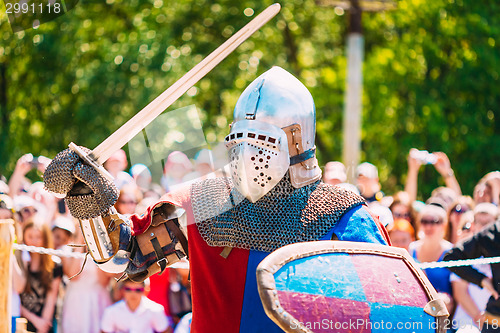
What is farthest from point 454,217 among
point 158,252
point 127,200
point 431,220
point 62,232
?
point 158,252

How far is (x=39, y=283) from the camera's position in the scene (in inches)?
211

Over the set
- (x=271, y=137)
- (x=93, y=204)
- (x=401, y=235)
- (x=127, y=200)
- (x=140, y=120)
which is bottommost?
(x=401, y=235)

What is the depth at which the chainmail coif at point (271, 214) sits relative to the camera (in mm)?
2889

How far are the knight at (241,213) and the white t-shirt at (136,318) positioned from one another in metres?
1.92

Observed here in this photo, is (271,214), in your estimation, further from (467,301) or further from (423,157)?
(423,157)

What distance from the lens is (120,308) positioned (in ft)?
16.4

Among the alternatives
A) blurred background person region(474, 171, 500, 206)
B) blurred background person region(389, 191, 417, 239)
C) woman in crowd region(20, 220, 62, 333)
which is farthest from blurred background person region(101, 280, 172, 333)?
blurred background person region(474, 171, 500, 206)

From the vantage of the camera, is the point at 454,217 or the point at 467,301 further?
the point at 454,217

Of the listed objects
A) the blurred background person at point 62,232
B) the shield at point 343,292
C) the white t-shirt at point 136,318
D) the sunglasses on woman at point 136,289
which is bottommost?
the white t-shirt at point 136,318

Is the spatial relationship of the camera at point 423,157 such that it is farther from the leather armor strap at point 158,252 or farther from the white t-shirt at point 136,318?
the leather armor strap at point 158,252

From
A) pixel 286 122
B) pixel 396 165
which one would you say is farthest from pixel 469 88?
pixel 286 122

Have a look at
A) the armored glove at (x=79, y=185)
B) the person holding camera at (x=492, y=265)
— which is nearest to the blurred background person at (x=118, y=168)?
the person holding camera at (x=492, y=265)

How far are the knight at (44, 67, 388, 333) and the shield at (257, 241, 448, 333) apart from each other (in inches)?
10.0

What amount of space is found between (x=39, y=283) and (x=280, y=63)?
31.9 feet
